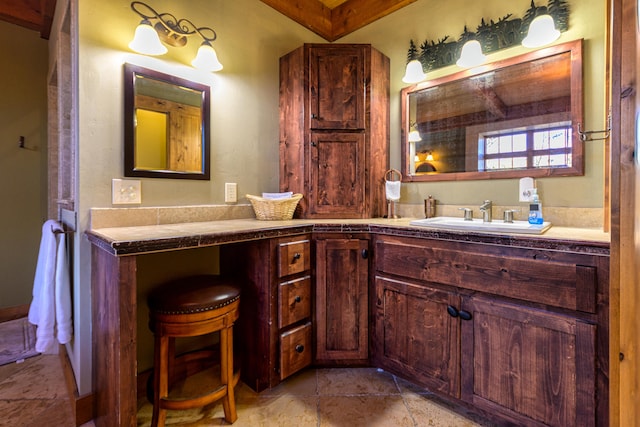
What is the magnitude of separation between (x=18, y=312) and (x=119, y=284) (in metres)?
2.55

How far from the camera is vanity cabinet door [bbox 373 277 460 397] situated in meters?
1.42

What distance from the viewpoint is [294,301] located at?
1.64m

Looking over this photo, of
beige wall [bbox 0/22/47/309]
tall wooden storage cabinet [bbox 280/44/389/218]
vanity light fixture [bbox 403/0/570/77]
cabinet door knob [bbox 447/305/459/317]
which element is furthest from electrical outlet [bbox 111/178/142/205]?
vanity light fixture [bbox 403/0/570/77]

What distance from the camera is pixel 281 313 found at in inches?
62.1

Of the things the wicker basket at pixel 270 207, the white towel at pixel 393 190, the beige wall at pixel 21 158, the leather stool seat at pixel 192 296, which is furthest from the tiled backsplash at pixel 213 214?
the beige wall at pixel 21 158

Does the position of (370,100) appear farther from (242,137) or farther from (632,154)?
(632,154)

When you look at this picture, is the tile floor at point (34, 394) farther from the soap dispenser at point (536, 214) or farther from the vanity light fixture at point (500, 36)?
the vanity light fixture at point (500, 36)

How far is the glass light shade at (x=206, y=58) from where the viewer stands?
174 centimetres

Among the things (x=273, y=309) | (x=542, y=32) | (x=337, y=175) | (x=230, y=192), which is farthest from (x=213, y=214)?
(x=542, y=32)

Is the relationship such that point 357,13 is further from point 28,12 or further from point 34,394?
point 34,394

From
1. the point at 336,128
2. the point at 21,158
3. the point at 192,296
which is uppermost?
the point at 336,128

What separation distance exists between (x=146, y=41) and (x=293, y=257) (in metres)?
1.34

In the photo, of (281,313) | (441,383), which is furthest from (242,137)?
(441,383)

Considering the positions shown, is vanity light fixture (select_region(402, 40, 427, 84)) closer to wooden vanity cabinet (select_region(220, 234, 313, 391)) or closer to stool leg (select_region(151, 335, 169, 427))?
wooden vanity cabinet (select_region(220, 234, 313, 391))
